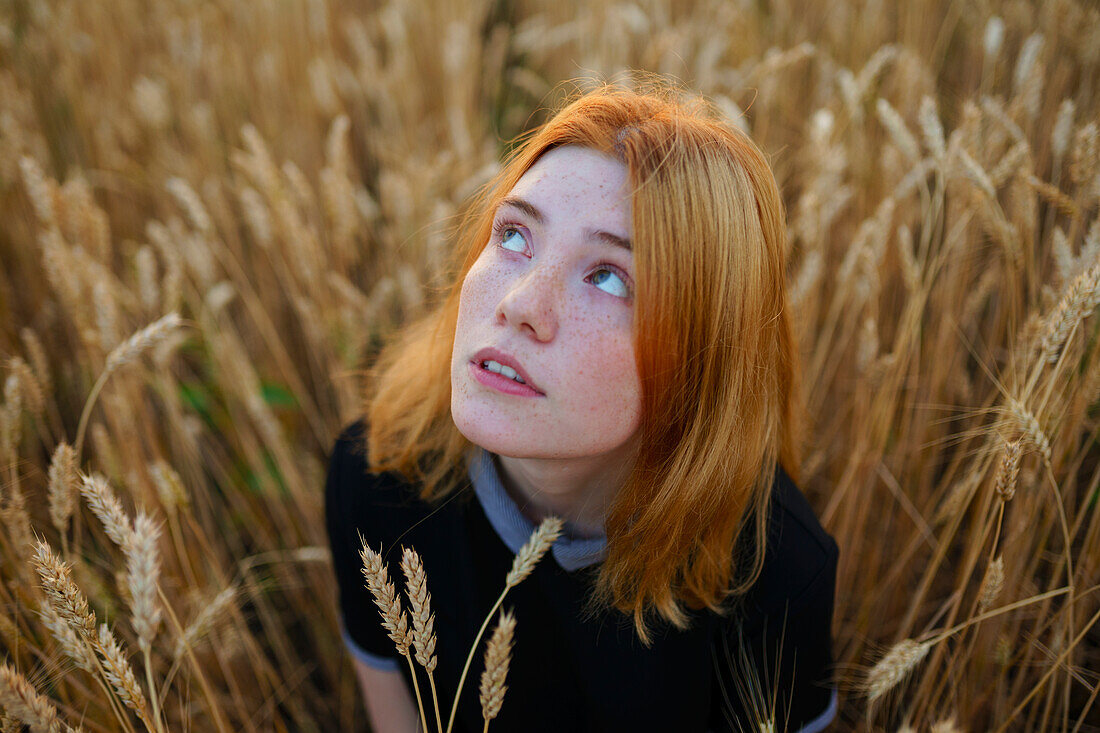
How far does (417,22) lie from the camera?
239 centimetres

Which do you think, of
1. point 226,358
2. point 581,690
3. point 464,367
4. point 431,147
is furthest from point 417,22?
point 581,690

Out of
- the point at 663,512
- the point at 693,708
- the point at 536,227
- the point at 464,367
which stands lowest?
the point at 693,708

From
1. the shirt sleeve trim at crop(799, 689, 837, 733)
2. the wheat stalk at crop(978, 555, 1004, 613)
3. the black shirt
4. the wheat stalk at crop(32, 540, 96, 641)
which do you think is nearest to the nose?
the black shirt

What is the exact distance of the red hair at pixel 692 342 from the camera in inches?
25.8

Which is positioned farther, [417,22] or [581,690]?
[417,22]

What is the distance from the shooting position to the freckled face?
25.5 inches

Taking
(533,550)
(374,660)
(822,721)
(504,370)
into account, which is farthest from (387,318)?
(822,721)

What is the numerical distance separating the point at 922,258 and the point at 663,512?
0.65 m

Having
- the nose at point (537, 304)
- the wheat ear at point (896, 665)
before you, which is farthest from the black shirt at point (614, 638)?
the nose at point (537, 304)

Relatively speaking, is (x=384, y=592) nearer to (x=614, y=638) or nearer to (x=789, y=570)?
(x=614, y=638)

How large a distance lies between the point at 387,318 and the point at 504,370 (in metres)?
0.88

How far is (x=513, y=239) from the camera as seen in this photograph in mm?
745

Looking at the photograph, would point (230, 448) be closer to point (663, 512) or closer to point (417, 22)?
point (663, 512)

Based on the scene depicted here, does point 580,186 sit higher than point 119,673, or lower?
higher
